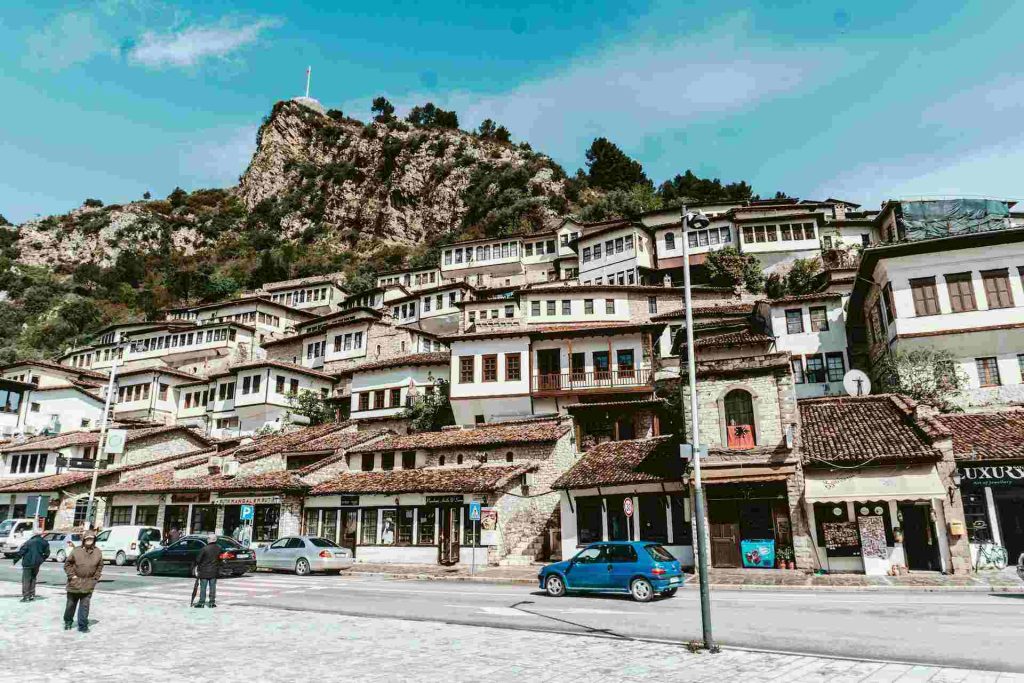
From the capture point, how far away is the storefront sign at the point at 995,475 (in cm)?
2341

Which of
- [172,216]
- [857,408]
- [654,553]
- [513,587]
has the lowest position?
[513,587]

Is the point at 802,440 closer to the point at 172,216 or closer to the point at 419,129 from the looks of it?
the point at 419,129

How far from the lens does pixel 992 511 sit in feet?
78.9

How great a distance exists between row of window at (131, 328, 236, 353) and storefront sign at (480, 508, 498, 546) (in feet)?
171

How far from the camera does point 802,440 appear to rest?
88.0 ft

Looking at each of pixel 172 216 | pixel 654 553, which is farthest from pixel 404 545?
pixel 172 216

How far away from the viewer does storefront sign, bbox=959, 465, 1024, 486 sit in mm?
23406

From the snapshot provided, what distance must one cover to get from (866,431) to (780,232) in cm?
3900

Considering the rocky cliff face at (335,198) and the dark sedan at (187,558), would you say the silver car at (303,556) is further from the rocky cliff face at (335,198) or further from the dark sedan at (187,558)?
the rocky cliff face at (335,198)

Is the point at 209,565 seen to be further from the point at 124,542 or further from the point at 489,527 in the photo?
the point at 124,542

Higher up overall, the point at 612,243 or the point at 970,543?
the point at 612,243

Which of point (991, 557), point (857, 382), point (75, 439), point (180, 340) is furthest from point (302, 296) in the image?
point (991, 557)

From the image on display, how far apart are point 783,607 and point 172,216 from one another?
14429cm

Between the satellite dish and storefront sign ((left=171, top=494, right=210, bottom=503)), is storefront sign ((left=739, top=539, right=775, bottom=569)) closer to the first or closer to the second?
the satellite dish
